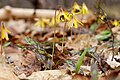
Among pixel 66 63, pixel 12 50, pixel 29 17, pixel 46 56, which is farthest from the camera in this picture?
pixel 29 17

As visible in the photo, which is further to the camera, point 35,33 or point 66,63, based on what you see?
point 35,33

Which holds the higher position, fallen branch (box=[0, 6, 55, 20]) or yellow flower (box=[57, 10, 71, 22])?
yellow flower (box=[57, 10, 71, 22])

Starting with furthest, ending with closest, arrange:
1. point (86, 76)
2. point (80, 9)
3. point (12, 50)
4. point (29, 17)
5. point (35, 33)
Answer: point (29, 17) < point (35, 33) < point (12, 50) < point (80, 9) < point (86, 76)

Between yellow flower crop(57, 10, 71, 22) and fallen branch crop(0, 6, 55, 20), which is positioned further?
fallen branch crop(0, 6, 55, 20)

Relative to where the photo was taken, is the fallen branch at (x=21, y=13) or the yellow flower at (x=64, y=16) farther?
the fallen branch at (x=21, y=13)

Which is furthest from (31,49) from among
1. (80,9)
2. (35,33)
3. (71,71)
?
(35,33)

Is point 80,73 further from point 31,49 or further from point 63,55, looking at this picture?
point 31,49

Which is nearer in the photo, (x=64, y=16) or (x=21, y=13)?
(x=64, y=16)

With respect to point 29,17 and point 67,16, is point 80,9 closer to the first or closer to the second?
point 67,16

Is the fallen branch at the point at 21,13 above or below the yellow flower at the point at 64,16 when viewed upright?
below

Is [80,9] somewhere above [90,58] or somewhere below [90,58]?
above
